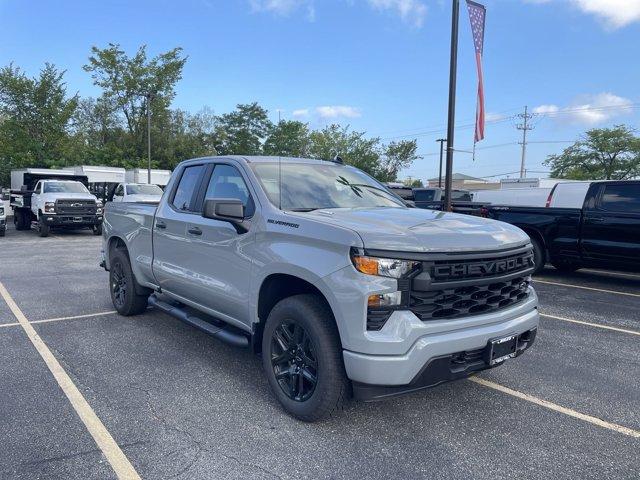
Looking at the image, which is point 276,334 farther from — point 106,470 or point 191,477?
point 106,470

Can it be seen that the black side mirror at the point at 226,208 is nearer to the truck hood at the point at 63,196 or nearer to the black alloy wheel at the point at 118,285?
the black alloy wheel at the point at 118,285

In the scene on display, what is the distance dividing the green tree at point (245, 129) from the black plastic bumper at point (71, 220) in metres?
41.4

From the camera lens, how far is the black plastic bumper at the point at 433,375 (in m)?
3.04

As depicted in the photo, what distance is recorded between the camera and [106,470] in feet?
9.59

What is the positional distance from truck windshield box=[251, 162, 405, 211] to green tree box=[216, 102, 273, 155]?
5453 cm

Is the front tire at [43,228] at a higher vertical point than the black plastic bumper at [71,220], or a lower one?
lower

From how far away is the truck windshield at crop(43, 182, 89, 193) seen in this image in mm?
17769

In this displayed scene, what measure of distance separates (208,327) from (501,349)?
2.38 metres

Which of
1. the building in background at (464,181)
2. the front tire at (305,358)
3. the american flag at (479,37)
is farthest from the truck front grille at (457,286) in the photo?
the building in background at (464,181)

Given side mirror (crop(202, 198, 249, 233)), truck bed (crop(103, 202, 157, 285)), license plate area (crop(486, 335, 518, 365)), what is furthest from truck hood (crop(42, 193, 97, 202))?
license plate area (crop(486, 335, 518, 365))

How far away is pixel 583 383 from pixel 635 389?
0.39 m

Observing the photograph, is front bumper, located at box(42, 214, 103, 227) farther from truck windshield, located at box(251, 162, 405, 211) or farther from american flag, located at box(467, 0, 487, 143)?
truck windshield, located at box(251, 162, 405, 211)

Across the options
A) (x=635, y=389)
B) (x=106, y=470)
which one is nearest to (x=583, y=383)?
(x=635, y=389)

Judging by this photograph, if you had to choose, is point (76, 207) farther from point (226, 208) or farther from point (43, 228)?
point (226, 208)
